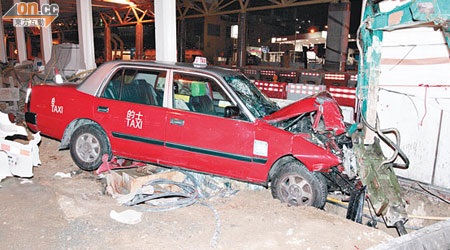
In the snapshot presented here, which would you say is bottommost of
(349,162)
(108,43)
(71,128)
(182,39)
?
(349,162)

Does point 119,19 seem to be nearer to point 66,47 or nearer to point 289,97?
point 66,47

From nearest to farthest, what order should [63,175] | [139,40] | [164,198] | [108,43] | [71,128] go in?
1. [164,198]
2. [63,175]
3. [71,128]
4. [139,40]
5. [108,43]

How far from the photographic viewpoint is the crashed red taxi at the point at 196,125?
4.07 metres

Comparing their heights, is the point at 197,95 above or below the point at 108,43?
below

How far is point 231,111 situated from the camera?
423 cm

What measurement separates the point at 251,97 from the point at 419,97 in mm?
2689

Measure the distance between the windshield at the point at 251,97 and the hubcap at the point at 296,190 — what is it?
0.91 metres

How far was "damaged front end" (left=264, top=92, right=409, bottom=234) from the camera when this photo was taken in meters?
3.89

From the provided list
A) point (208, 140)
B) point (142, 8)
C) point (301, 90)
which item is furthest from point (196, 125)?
point (142, 8)

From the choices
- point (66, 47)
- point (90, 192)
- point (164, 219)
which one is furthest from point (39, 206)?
point (66, 47)

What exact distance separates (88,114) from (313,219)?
3600 millimetres

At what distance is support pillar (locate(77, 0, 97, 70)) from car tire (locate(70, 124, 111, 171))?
9.06 m

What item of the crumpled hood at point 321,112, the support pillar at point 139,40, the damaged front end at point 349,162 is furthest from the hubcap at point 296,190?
the support pillar at point 139,40

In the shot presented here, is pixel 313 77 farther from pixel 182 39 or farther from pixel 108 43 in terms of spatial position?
pixel 108 43
